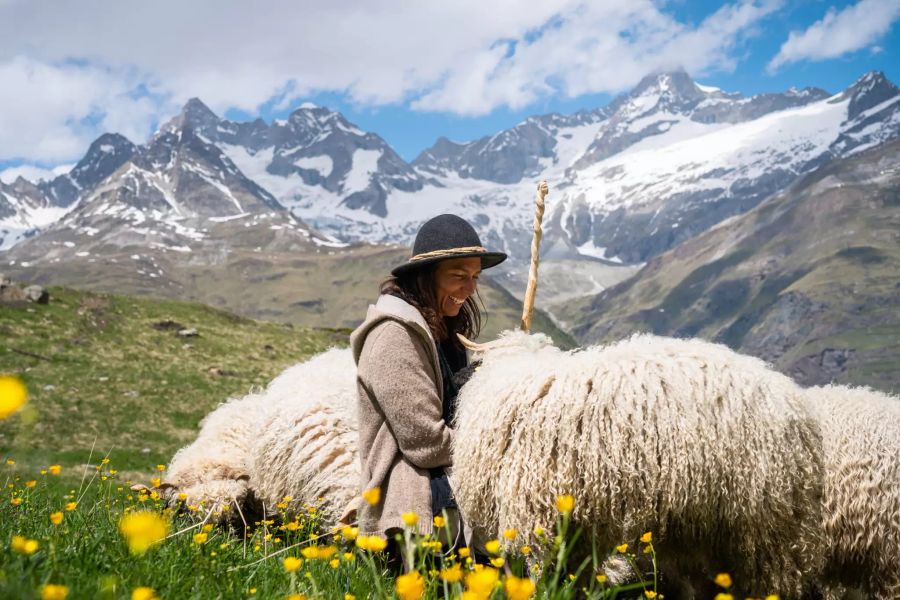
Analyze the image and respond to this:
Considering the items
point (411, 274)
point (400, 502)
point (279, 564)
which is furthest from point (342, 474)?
point (279, 564)

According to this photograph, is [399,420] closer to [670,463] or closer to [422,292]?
[422,292]

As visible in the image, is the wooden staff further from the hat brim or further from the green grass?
the green grass

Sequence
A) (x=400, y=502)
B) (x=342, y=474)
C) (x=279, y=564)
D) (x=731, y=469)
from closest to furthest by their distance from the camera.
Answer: (x=279, y=564)
(x=731, y=469)
(x=400, y=502)
(x=342, y=474)

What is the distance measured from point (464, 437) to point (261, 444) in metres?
2.59

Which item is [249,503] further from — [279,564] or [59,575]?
[59,575]

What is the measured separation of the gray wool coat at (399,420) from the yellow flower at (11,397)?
10.1 feet

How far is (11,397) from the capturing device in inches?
66.4

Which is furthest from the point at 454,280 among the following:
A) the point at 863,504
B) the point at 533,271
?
the point at 863,504

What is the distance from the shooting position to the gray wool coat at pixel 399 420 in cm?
478

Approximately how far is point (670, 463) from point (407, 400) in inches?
71.7

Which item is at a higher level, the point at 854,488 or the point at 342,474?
the point at 342,474

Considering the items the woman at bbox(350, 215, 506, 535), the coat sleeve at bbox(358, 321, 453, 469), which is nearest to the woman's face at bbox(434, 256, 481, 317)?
the woman at bbox(350, 215, 506, 535)

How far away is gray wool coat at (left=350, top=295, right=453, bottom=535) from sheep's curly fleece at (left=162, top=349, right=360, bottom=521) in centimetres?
118

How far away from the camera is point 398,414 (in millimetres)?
4785
